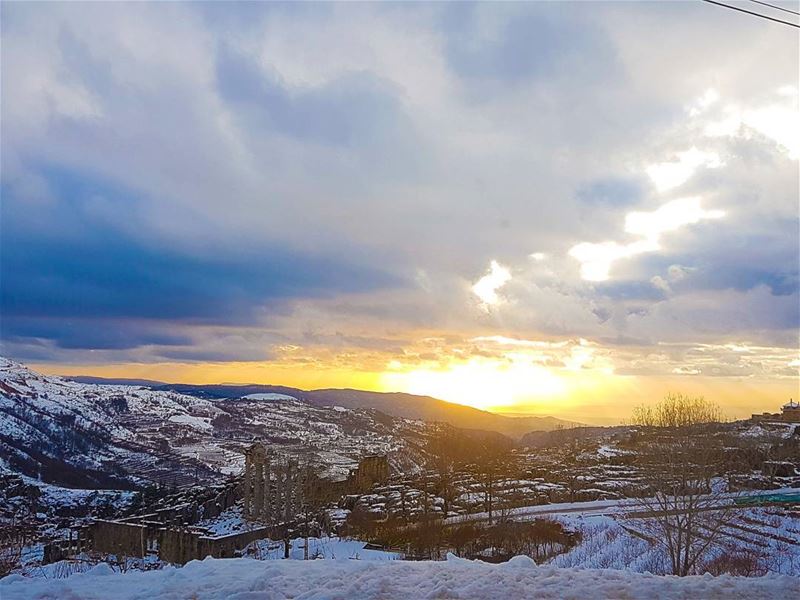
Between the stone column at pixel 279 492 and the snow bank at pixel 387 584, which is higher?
the snow bank at pixel 387 584

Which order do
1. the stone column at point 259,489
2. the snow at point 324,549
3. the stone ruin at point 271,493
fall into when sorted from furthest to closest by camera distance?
the stone column at point 259,489 < the stone ruin at point 271,493 < the snow at point 324,549

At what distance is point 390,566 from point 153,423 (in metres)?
118

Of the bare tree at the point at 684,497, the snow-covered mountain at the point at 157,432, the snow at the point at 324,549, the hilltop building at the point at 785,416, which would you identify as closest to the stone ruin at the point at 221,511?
the snow at the point at 324,549

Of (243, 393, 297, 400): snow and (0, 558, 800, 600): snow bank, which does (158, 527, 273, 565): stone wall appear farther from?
(243, 393, 297, 400): snow

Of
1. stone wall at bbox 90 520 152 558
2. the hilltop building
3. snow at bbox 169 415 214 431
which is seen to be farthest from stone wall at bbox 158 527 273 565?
snow at bbox 169 415 214 431

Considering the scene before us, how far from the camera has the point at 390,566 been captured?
7.76 m

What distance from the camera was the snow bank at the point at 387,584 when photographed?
680 centimetres

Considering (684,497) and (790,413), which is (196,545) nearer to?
(684,497)

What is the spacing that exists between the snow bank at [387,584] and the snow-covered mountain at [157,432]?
45.0 metres

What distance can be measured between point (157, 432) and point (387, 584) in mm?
109469

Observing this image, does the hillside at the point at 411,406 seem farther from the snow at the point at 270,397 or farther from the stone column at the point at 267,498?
the stone column at the point at 267,498

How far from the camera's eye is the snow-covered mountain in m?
73.4

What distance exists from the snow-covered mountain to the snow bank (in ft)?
147

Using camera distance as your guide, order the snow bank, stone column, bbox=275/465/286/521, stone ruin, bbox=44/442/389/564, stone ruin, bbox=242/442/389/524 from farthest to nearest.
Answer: stone ruin, bbox=242/442/389/524 < stone column, bbox=275/465/286/521 < stone ruin, bbox=44/442/389/564 < the snow bank
